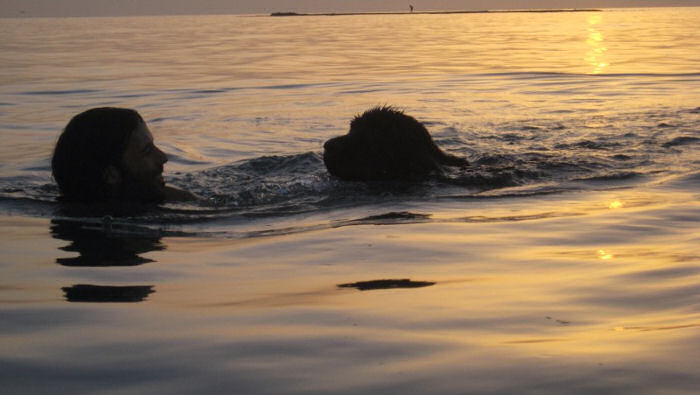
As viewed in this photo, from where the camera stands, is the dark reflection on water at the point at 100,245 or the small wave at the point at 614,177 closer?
the dark reflection on water at the point at 100,245

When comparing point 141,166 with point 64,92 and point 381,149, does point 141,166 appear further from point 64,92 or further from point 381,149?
point 64,92

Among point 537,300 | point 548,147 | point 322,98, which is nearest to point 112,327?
point 537,300

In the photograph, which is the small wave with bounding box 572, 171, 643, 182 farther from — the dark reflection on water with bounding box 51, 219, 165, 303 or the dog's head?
the dark reflection on water with bounding box 51, 219, 165, 303

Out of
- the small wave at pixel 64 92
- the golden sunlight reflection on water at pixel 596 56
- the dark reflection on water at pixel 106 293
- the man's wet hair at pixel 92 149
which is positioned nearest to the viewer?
the dark reflection on water at pixel 106 293

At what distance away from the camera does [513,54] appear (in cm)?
2261

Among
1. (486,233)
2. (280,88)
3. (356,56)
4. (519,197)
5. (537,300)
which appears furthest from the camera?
(356,56)

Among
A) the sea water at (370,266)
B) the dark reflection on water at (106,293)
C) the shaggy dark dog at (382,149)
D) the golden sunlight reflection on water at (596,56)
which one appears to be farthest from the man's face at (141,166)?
the golden sunlight reflection on water at (596,56)

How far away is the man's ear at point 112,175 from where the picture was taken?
17.1 feet

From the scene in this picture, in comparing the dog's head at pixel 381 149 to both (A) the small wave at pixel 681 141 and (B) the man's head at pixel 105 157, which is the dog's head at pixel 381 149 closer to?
(B) the man's head at pixel 105 157

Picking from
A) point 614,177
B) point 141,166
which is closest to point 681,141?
point 614,177

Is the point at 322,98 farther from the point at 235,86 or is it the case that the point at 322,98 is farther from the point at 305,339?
the point at 305,339

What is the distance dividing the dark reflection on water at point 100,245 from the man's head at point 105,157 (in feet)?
0.85

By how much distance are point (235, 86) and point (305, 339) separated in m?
12.7

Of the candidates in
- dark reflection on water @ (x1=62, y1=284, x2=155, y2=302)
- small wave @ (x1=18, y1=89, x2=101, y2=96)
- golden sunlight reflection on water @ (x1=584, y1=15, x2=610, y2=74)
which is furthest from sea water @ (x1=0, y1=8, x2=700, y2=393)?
golden sunlight reflection on water @ (x1=584, y1=15, x2=610, y2=74)
